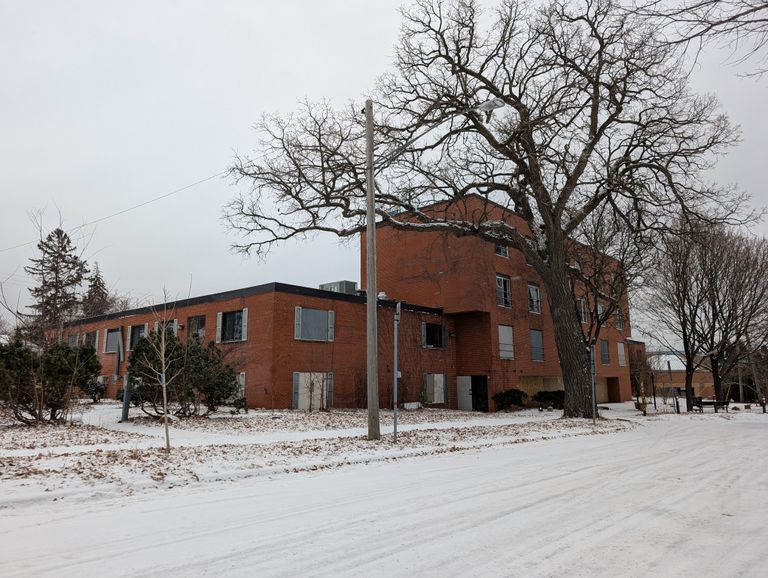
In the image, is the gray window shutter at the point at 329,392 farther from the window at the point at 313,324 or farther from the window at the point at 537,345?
the window at the point at 537,345

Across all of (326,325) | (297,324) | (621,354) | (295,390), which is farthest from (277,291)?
(621,354)

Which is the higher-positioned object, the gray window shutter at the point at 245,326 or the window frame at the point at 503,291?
the window frame at the point at 503,291

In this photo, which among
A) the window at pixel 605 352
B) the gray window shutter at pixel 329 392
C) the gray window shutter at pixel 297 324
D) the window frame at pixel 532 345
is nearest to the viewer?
the gray window shutter at pixel 297 324

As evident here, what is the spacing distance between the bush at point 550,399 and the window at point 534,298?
5.63 m

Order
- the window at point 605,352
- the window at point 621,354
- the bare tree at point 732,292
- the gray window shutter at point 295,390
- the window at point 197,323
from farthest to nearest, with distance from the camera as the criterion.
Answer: the window at point 621,354 → the window at point 605,352 → the bare tree at point 732,292 → the window at point 197,323 → the gray window shutter at point 295,390

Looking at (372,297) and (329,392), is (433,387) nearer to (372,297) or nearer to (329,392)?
(329,392)

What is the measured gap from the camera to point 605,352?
152 ft

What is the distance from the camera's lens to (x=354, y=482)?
8.12 metres

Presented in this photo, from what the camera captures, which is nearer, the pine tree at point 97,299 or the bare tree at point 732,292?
the bare tree at point 732,292

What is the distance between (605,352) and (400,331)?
24027 millimetres

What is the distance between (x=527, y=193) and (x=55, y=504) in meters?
20.4

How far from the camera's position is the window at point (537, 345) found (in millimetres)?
36812

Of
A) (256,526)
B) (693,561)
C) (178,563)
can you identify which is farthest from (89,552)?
(693,561)

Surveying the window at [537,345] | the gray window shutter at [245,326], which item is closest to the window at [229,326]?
the gray window shutter at [245,326]
